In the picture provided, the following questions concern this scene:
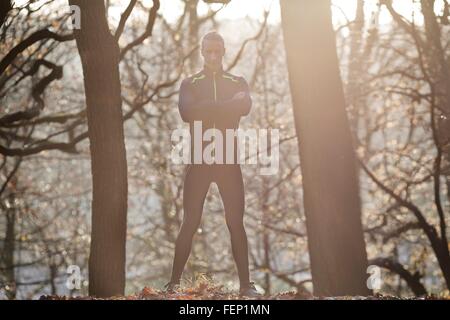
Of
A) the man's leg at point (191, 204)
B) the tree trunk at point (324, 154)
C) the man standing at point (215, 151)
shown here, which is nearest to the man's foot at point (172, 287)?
the man standing at point (215, 151)

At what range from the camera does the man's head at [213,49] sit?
6.66m

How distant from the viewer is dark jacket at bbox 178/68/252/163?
664 cm

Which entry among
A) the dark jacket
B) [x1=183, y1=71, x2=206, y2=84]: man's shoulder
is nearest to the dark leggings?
the dark jacket

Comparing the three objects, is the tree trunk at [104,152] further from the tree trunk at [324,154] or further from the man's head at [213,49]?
the tree trunk at [324,154]

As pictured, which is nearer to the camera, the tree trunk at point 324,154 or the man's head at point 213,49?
the man's head at point 213,49

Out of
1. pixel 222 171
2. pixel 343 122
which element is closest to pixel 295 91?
pixel 343 122

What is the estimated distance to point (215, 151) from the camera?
6.68m

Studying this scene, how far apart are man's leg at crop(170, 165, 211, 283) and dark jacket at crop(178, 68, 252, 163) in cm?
26

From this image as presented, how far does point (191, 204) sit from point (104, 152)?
3.45 feet

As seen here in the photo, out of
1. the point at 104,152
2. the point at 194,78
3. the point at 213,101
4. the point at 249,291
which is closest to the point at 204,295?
the point at 249,291

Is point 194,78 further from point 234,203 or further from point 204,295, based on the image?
point 204,295
